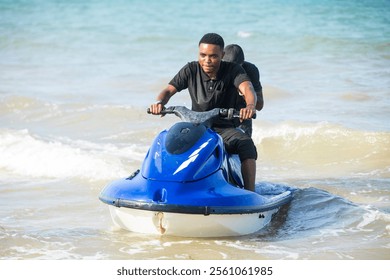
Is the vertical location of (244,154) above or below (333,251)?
above

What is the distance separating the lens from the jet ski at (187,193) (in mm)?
6004

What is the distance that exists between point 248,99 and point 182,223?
1.22 meters

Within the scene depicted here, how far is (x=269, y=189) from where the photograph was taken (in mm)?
7770

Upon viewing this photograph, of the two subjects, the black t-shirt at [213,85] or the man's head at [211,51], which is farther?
the black t-shirt at [213,85]

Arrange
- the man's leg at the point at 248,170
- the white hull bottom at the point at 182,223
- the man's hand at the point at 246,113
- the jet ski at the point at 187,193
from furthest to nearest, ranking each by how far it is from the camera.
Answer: the man's leg at the point at 248,170 → the man's hand at the point at 246,113 → the white hull bottom at the point at 182,223 → the jet ski at the point at 187,193

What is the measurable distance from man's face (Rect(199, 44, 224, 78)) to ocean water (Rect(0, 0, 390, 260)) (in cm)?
141

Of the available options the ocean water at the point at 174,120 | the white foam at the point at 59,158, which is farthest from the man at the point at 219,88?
the white foam at the point at 59,158

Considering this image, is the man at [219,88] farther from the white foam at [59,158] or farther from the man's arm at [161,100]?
the white foam at [59,158]

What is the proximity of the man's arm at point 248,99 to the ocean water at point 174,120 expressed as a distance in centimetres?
100

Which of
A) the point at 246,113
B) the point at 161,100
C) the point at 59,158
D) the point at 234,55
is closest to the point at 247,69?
the point at 234,55

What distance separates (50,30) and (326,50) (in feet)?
34.1

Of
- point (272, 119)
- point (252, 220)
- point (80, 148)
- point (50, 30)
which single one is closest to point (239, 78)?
point (252, 220)

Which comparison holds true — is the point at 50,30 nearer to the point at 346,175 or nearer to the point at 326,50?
the point at 326,50

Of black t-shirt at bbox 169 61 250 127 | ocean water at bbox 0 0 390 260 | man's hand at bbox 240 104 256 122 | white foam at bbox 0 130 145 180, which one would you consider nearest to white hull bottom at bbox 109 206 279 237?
ocean water at bbox 0 0 390 260
